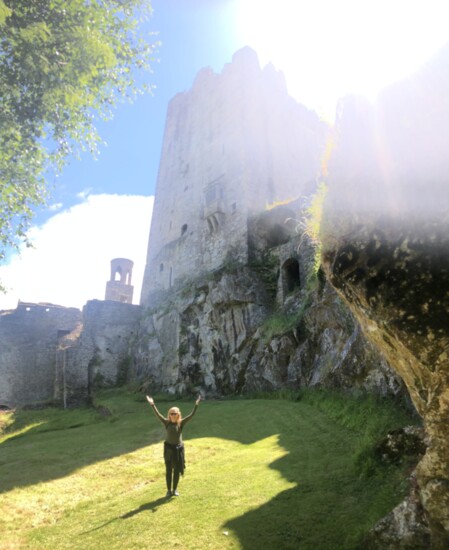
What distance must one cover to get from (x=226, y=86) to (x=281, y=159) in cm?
853

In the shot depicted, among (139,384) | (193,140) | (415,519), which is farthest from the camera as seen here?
(193,140)

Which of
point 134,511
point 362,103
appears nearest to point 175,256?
point 134,511

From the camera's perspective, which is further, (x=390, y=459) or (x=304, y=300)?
(x=304, y=300)

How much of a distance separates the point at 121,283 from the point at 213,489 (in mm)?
39009

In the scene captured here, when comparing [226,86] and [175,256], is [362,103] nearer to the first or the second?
[175,256]

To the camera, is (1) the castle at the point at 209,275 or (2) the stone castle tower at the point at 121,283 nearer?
(1) the castle at the point at 209,275

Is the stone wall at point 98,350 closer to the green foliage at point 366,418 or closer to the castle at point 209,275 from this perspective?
the castle at point 209,275

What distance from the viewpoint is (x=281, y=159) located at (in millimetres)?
33625

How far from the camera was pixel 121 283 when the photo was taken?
4441cm

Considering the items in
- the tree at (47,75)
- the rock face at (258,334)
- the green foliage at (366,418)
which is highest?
the tree at (47,75)

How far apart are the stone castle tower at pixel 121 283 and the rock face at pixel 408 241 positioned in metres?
41.1

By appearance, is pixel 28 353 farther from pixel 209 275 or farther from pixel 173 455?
pixel 173 455

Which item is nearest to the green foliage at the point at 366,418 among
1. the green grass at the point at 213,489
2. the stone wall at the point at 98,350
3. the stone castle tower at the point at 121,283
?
the green grass at the point at 213,489

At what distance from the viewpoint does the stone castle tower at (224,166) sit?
29875 mm
